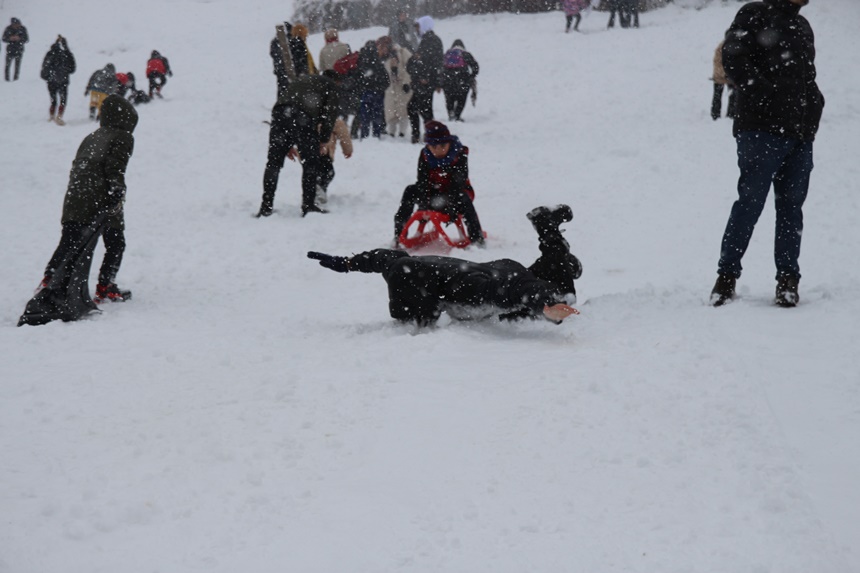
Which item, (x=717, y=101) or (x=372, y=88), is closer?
(x=717, y=101)

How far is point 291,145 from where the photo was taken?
9.42 m

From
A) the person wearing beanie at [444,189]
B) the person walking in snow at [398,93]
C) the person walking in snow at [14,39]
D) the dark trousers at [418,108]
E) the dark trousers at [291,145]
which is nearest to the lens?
the person wearing beanie at [444,189]

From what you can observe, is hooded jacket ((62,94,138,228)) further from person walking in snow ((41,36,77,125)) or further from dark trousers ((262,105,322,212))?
A: person walking in snow ((41,36,77,125))

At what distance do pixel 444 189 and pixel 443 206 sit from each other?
0.17 metres

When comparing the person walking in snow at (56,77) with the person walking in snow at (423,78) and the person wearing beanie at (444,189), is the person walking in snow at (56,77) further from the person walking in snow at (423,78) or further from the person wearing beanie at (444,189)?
the person wearing beanie at (444,189)

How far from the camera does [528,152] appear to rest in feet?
42.8

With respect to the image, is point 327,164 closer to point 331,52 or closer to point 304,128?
point 304,128

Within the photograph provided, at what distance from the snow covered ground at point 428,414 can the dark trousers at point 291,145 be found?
576 mm

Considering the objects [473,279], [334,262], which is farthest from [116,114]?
[473,279]

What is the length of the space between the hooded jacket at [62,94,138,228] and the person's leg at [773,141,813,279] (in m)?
4.52

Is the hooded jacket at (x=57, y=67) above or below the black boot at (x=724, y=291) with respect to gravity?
above

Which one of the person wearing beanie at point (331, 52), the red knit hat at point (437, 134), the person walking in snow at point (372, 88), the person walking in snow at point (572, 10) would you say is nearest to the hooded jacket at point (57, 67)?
the person wearing beanie at point (331, 52)

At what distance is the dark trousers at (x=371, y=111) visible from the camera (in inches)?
587

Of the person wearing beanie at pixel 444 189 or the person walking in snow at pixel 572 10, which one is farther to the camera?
the person walking in snow at pixel 572 10
